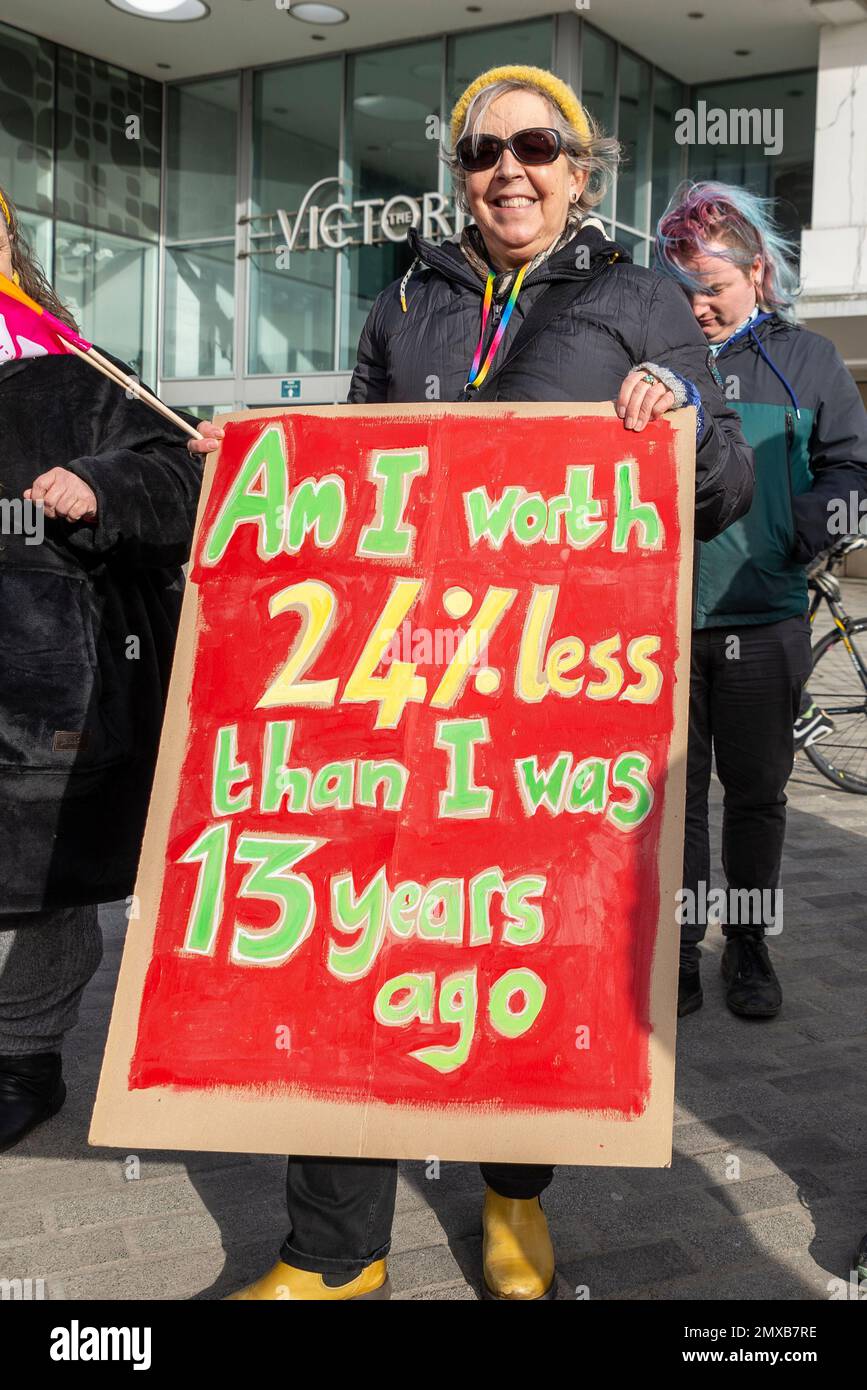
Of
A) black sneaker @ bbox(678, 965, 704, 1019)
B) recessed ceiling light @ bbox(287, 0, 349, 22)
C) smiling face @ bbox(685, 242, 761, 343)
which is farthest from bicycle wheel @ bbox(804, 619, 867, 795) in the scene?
recessed ceiling light @ bbox(287, 0, 349, 22)

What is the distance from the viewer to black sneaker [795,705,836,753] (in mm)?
7004

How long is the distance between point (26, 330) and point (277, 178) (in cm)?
1511

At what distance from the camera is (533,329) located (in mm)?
2416

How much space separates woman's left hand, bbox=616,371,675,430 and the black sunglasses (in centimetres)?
45

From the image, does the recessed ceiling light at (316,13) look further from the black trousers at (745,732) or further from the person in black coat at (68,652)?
the person in black coat at (68,652)

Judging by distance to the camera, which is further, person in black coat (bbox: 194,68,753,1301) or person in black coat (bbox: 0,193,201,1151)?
person in black coat (bbox: 0,193,201,1151)

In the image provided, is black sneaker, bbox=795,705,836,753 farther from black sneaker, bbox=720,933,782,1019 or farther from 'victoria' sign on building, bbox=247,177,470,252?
'victoria' sign on building, bbox=247,177,470,252

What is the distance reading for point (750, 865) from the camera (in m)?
3.99

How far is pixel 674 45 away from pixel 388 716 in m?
15.5

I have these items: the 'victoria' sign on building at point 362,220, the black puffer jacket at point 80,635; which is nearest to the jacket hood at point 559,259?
the black puffer jacket at point 80,635

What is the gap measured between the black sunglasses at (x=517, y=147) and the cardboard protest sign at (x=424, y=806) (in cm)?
46

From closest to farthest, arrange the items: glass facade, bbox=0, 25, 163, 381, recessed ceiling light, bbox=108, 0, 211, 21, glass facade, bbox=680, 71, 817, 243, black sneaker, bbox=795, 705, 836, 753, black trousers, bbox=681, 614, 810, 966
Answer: black trousers, bbox=681, 614, 810, 966, black sneaker, bbox=795, 705, 836, 753, recessed ceiling light, bbox=108, 0, 211, 21, glass facade, bbox=680, 71, 817, 243, glass facade, bbox=0, 25, 163, 381

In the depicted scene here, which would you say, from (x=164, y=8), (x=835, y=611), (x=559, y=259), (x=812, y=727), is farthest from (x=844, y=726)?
(x=164, y=8)

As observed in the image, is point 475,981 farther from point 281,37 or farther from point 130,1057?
point 281,37
